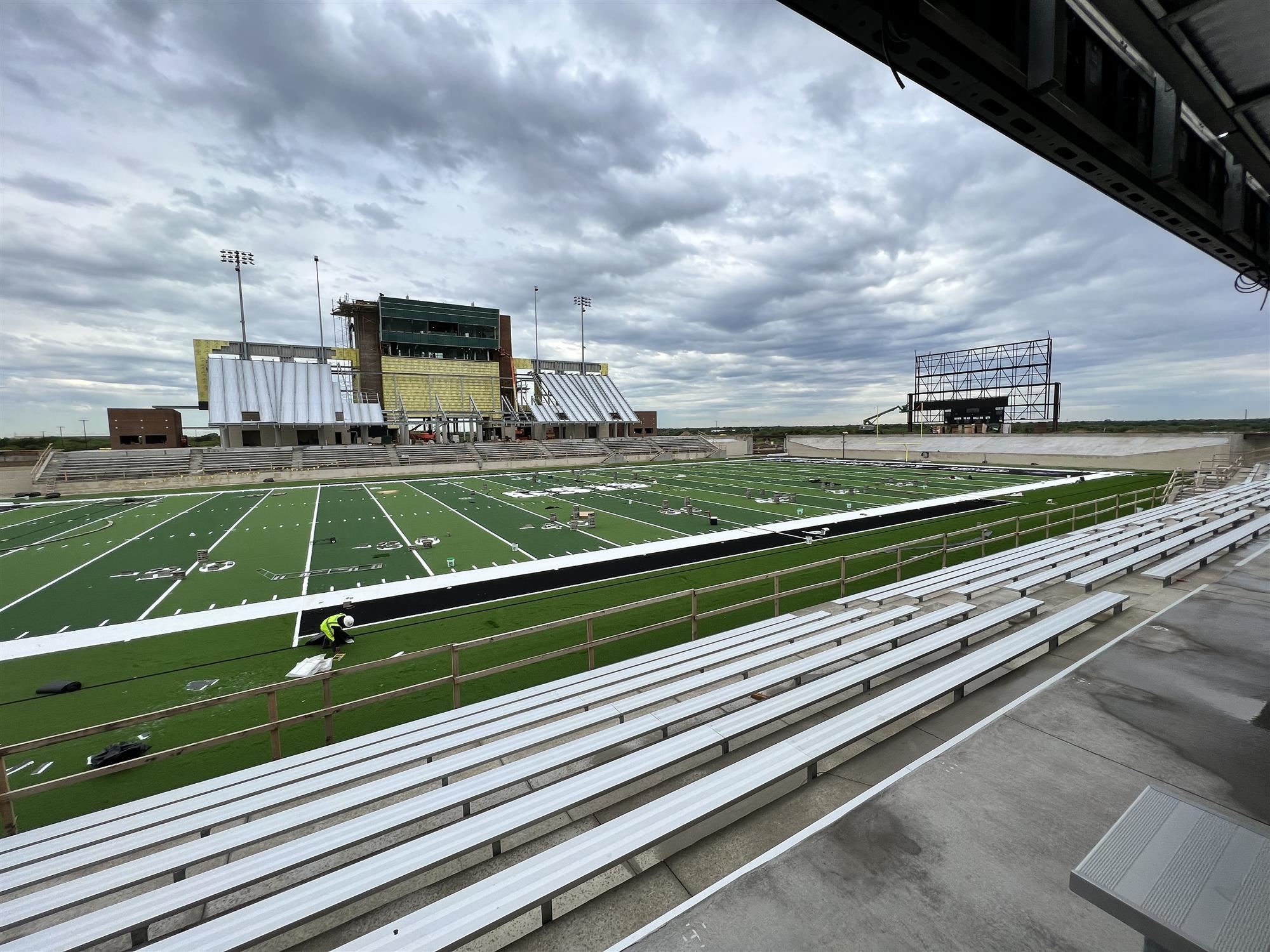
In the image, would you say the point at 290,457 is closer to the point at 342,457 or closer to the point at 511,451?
the point at 342,457

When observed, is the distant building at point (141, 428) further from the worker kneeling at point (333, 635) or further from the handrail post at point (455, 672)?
the handrail post at point (455, 672)

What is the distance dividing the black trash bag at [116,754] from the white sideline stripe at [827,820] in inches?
251

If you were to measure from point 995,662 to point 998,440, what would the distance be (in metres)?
61.5

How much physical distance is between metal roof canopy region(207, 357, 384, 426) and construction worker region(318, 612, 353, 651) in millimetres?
52307

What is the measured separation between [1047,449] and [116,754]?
63.7 m

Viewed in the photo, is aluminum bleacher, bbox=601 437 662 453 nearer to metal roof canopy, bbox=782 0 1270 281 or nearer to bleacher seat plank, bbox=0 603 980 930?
bleacher seat plank, bbox=0 603 980 930

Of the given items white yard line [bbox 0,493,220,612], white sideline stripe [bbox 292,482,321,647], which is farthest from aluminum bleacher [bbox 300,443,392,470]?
white yard line [bbox 0,493,220,612]

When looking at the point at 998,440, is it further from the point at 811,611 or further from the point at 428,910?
the point at 428,910

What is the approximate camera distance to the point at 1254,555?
35.7ft

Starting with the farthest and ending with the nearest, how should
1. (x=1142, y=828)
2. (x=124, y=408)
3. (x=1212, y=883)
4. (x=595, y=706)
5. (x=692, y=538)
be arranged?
(x=124, y=408), (x=692, y=538), (x=595, y=706), (x=1142, y=828), (x=1212, y=883)

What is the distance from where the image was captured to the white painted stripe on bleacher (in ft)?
34.3

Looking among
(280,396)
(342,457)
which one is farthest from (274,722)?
(280,396)

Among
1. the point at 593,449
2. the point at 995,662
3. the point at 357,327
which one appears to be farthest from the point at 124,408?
the point at 995,662

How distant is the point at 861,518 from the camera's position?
73.4 feet
